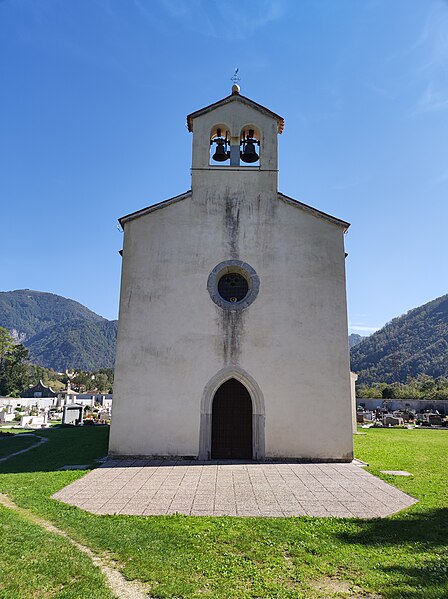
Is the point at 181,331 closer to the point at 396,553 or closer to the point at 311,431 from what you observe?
the point at 311,431

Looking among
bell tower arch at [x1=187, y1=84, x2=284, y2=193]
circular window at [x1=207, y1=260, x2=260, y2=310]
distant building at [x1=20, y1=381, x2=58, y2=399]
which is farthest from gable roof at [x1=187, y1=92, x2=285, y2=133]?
distant building at [x1=20, y1=381, x2=58, y2=399]

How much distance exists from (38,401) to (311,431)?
116 feet

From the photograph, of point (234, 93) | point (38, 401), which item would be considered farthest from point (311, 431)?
point (38, 401)

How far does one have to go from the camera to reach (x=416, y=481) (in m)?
9.12

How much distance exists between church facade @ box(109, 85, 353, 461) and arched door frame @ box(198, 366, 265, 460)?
3cm

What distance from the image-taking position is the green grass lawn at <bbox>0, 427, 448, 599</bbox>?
4035 millimetres

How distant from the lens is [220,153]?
14047 mm

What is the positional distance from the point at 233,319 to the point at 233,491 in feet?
17.9

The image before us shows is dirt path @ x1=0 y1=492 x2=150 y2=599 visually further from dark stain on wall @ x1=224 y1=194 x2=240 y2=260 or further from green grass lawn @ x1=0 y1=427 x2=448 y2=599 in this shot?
dark stain on wall @ x1=224 y1=194 x2=240 y2=260

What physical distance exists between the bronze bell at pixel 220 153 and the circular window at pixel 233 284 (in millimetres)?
3836

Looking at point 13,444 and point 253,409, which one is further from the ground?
point 253,409

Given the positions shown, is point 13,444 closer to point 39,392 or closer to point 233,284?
point 233,284

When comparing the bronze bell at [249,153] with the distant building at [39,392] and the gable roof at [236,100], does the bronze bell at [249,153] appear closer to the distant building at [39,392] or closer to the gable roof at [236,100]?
the gable roof at [236,100]

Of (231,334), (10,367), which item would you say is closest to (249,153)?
(231,334)
